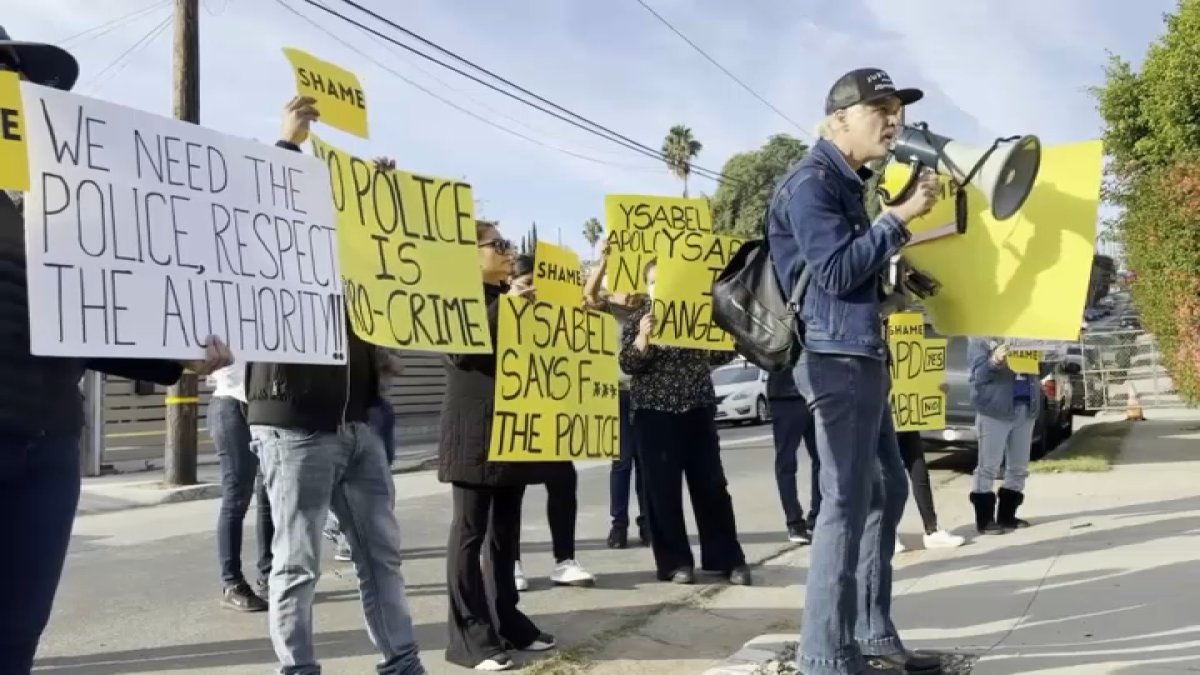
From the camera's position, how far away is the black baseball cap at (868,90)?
3.76m

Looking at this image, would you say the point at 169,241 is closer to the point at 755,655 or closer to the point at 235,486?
the point at 755,655

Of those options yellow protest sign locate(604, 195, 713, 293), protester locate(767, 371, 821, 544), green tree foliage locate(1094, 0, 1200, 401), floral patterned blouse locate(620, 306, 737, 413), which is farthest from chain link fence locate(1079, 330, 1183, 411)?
floral patterned blouse locate(620, 306, 737, 413)

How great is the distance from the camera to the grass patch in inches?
466

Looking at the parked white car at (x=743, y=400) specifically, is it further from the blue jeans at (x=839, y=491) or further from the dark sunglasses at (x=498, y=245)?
the blue jeans at (x=839, y=491)

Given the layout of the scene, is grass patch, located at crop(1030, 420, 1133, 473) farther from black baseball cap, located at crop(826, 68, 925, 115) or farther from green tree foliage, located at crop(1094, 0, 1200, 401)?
black baseball cap, located at crop(826, 68, 925, 115)

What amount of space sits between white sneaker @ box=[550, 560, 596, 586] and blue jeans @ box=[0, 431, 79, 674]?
432 centimetres

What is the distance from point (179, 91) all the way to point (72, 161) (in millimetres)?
10328

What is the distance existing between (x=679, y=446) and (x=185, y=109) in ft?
27.2

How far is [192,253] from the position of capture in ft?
10.1

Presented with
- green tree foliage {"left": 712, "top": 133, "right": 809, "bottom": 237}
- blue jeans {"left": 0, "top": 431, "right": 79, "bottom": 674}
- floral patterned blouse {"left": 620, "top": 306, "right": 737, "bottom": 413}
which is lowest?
blue jeans {"left": 0, "top": 431, "right": 79, "bottom": 674}

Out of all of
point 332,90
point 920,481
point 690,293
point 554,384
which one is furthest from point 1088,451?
point 332,90

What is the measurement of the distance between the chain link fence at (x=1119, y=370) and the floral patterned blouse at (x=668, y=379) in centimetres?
1658

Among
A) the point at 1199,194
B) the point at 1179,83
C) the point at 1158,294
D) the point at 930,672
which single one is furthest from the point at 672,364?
the point at 1179,83

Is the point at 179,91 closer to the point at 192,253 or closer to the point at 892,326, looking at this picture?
the point at 892,326
